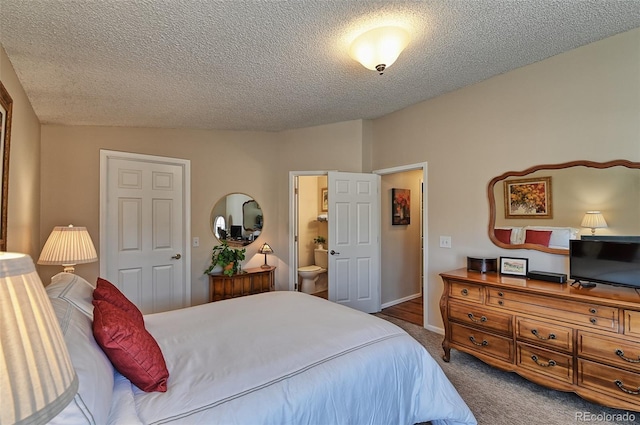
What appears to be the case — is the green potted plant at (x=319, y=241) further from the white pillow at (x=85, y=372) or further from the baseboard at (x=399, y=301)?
the white pillow at (x=85, y=372)

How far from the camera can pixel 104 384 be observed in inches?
40.3

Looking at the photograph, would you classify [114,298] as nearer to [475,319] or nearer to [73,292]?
[73,292]

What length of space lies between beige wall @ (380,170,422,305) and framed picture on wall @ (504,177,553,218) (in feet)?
5.51

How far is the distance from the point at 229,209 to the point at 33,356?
12.3 ft

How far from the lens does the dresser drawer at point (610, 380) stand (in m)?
1.79

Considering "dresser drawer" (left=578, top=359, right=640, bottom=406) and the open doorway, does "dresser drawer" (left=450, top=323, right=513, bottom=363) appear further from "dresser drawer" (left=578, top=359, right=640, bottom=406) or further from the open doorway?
the open doorway

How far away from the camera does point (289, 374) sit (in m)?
1.26

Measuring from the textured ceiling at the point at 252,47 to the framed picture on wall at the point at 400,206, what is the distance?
158 cm

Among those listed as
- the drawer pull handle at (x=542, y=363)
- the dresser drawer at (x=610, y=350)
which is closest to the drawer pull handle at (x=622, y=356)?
the dresser drawer at (x=610, y=350)

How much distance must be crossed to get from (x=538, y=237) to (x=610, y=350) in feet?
3.41

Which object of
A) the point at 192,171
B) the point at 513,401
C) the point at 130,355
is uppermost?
the point at 192,171

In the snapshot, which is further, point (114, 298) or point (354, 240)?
point (354, 240)

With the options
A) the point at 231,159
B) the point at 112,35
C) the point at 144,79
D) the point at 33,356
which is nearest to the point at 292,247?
the point at 231,159

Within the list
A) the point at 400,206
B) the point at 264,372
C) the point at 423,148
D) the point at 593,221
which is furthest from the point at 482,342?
the point at 400,206
